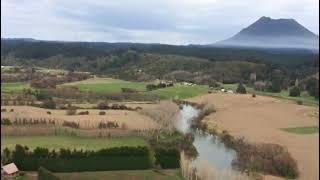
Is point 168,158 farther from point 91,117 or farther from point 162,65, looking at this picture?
point 162,65

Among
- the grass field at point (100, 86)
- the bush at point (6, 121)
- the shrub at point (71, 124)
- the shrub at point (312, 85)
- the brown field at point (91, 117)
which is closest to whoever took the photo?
the bush at point (6, 121)

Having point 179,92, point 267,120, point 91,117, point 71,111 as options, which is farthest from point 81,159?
point 179,92

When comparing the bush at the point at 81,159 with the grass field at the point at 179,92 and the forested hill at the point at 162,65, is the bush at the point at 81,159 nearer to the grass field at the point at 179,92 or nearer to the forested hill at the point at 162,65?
the grass field at the point at 179,92

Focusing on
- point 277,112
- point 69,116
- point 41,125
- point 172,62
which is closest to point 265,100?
point 277,112

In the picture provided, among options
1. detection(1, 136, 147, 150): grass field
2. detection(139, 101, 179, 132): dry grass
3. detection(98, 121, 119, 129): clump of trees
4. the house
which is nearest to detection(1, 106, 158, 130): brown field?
detection(98, 121, 119, 129): clump of trees

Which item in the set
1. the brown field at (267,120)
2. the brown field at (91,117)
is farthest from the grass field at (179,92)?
the brown field at (91,117)

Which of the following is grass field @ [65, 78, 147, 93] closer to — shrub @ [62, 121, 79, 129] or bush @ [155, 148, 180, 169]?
shrub @ [62, 121, 79, 129]
